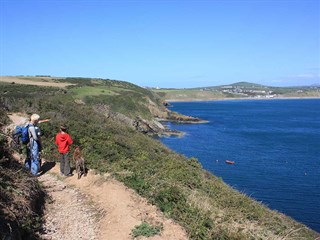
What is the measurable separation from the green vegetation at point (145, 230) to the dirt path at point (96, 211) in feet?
0.38

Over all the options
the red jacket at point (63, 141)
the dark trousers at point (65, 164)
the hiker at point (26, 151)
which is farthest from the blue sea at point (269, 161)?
the hiker at point (26, 151)

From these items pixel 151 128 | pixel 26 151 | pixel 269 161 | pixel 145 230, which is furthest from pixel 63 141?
pixel 151 128

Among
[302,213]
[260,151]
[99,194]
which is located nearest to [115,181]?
[99,194]

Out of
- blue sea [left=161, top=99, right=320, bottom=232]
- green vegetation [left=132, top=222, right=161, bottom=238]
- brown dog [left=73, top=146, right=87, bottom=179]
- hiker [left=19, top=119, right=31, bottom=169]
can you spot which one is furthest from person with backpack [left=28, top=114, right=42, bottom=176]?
blue sea [left=161, top=99, right=320, bottom=232]

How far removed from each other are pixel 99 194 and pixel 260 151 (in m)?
54.3

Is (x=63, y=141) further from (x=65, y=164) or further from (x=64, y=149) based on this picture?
(x=65, y=164)

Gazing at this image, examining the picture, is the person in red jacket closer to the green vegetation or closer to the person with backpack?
A: the person with backpack

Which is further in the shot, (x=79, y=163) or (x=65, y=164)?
(x=79, y=163)

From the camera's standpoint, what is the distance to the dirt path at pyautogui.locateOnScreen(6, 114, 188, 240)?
915 centimetres

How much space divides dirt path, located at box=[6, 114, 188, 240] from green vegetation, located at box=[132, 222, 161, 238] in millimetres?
117

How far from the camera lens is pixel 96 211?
10.3m

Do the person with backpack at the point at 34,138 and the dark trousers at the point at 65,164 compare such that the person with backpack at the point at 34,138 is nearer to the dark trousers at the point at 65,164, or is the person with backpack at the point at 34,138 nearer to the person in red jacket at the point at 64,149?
the person in red jacket at the point at 64,149

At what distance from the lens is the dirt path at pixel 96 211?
9.15 metres

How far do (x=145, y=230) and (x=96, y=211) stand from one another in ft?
6.12
